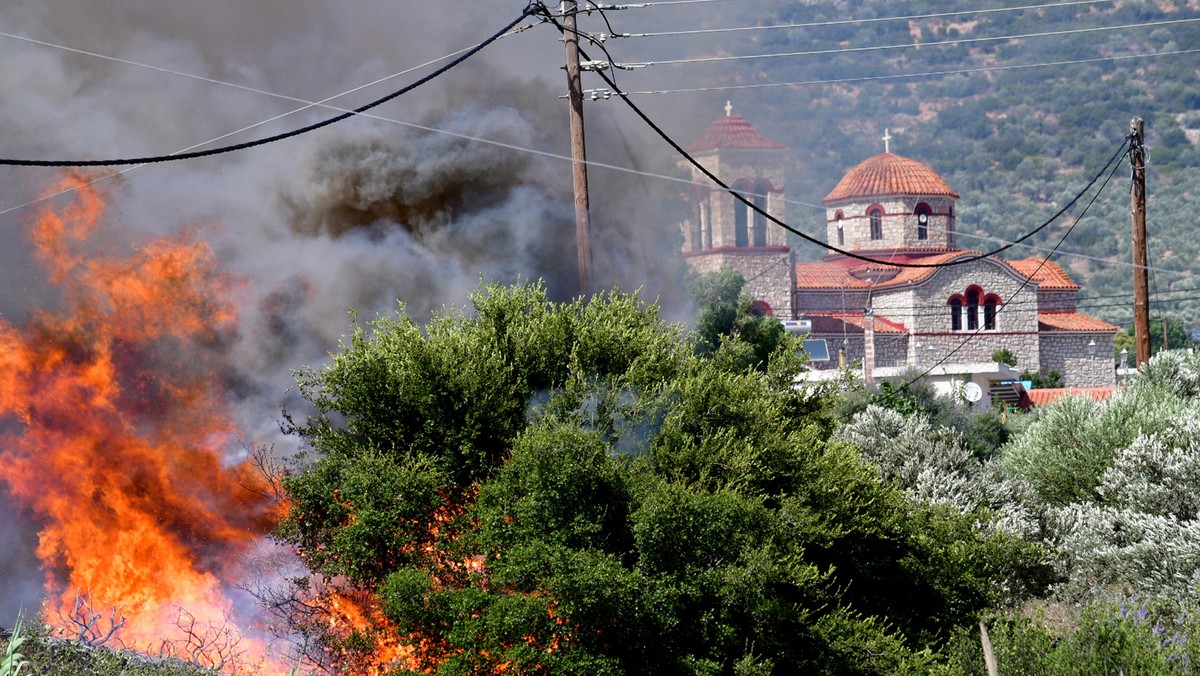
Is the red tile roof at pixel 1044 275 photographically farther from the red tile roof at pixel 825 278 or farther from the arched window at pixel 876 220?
the red tile roof at pixel 825 278

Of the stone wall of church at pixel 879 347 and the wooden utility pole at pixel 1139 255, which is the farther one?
the stone wall of church at pixel 879 347

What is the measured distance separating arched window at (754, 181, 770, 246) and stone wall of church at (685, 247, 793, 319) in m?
4.83

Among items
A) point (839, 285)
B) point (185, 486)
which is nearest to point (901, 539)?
point (185, 486)

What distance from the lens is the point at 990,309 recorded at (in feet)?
236

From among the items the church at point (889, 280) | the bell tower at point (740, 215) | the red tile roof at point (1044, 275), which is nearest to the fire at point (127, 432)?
the church at point (889, 280)

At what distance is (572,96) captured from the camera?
17812 mm

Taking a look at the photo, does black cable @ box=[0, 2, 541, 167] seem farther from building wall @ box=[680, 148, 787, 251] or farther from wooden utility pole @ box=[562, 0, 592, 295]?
building wall @ box=[680, 148, 787, 251]

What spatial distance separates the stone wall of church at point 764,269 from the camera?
73.3 m

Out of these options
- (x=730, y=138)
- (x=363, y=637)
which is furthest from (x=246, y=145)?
(x=730, y=138)

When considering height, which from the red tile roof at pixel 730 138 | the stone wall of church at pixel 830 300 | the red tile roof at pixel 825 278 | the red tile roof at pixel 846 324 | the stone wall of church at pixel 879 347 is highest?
the red tile roof at pixel 730 138

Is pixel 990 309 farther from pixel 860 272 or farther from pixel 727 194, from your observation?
pixel 727 194

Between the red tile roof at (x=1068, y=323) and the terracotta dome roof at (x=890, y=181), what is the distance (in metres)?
8.80

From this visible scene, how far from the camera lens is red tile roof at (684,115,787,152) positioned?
77375 mm

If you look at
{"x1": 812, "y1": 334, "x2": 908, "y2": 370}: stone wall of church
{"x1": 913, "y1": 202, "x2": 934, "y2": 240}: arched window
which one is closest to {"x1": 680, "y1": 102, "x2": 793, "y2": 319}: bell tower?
{"x1": 812, "y1": 334, "x2": 908, "y2": 370}: stone wall of church
